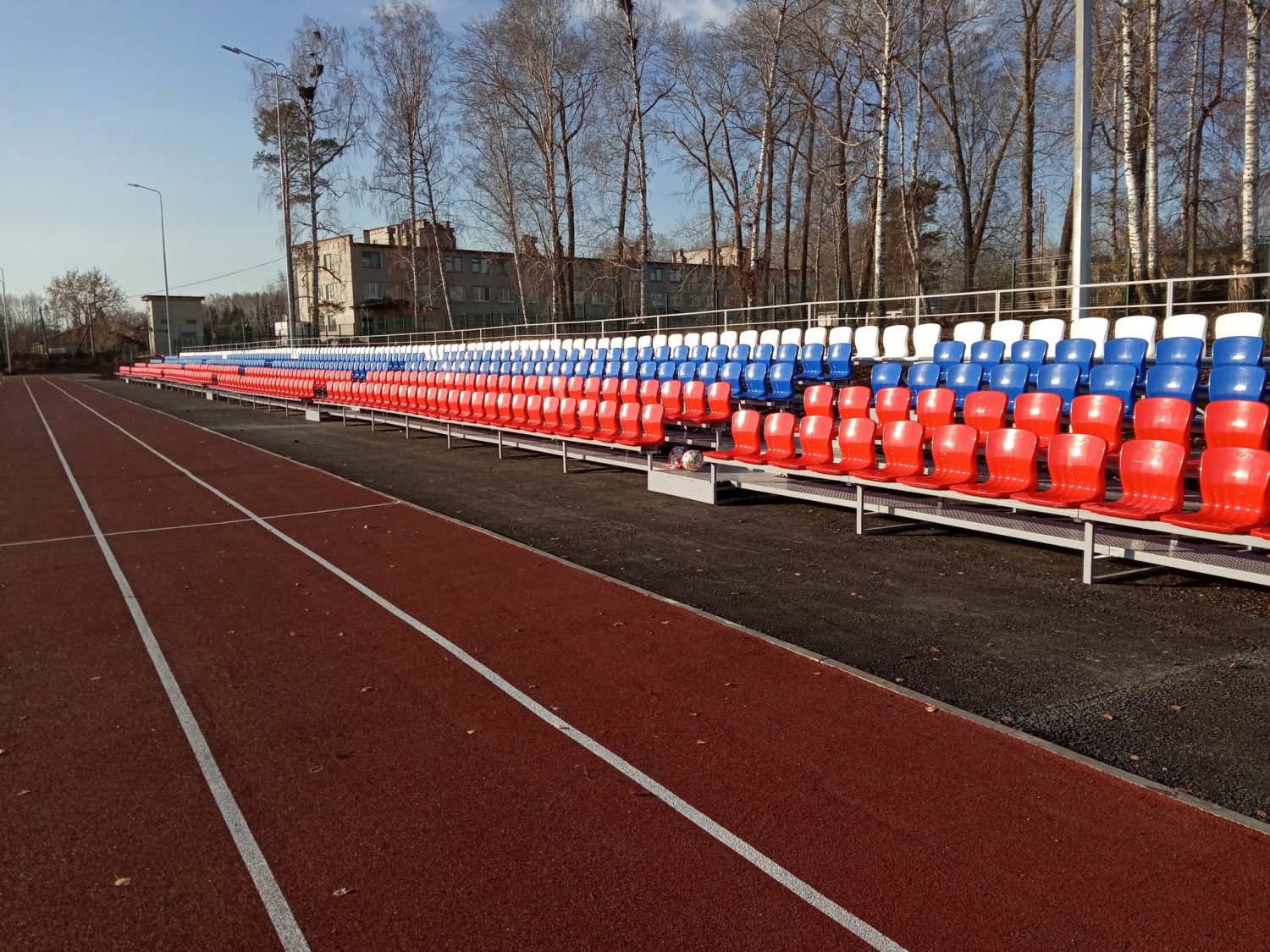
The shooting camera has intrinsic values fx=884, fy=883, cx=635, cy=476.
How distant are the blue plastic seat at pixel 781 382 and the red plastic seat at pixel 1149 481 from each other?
6.58 meters

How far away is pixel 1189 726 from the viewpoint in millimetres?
4340

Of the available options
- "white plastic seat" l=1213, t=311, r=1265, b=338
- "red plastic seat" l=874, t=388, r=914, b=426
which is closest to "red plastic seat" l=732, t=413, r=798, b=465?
"red plastic seat" l=874, t=388, r=914, b=426

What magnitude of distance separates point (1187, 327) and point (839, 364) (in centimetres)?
484

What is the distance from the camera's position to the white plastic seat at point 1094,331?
10.8 metres

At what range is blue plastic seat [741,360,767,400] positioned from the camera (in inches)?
Answer: 543

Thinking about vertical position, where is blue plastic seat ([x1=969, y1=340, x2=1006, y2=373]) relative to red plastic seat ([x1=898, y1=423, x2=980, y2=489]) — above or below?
above

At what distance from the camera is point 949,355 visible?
12148mm

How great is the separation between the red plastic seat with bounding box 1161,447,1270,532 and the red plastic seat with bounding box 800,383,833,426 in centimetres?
469

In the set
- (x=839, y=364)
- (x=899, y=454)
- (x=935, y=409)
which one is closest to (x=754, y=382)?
(x=839, y=364)

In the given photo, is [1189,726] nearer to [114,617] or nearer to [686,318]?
[114,617]

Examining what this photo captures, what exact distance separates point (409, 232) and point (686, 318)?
61.6ft

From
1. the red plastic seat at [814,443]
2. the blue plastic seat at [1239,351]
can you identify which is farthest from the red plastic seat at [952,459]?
the blue plastic seat at [1239,351]

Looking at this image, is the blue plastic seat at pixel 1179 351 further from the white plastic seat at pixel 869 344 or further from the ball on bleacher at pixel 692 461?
the ball on bleacher at pixel 692 461

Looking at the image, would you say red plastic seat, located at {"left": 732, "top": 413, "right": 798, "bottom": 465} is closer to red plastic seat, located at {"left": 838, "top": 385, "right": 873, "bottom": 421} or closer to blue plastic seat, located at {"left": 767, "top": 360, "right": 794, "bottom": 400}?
red plastic seat, located at {"left": 838, "top": 385, "right": 873, "bottom": 421}
